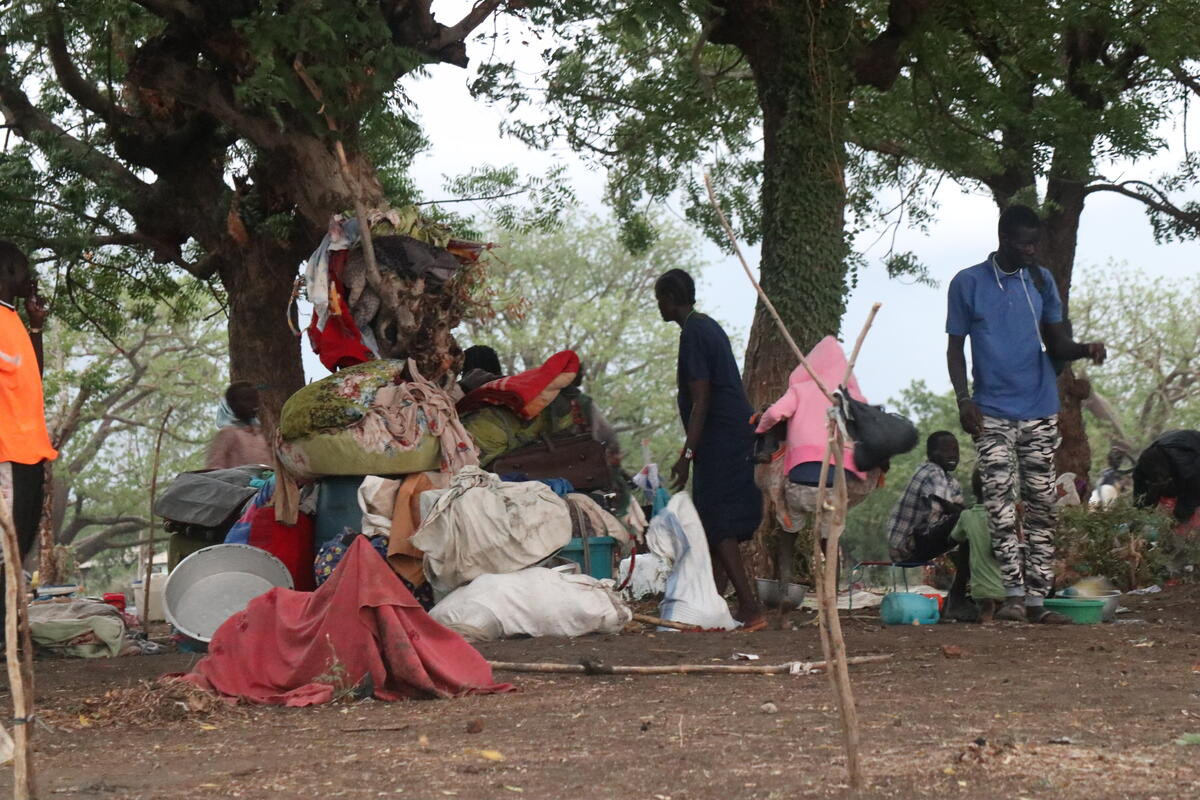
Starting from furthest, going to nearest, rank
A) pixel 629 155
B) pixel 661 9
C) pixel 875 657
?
1. pixel 629 155
2. pixel 661 9
3. pixel 875 657

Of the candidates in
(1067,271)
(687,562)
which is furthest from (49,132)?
(1067,271)

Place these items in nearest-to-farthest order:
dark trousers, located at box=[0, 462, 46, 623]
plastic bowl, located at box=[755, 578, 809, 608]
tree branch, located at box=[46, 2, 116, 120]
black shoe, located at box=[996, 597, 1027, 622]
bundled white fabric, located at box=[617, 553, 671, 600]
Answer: dark trousers, located at box=[0, 462, 46, 623]
black shoe, located at box=[996, 597, 1027, 622]
plastic bowl, located at box=[755, 578, 809, 608]
bundled white fabric, located at box=[617, 553, 671, 600]
tree branch, located at box=[46, 2, 116, 120]

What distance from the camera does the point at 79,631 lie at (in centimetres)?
837

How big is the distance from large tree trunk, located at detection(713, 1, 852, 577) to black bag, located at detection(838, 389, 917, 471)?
387 centimetres

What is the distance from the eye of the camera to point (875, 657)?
20.4 feet

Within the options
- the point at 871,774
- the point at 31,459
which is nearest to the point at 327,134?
the point at 31,459

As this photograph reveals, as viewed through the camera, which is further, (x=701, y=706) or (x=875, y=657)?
(x=875, y=657)

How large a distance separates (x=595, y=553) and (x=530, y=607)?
0.95 m

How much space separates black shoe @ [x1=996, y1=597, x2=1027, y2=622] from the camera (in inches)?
312

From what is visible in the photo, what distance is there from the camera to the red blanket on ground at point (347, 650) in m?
5.38

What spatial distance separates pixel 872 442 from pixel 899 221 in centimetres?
1018

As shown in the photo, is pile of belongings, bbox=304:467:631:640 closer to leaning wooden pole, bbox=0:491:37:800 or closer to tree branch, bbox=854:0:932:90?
leaning wooden pole, bbox=0:491:37:800

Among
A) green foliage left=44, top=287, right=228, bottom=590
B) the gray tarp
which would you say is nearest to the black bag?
the gray tarp

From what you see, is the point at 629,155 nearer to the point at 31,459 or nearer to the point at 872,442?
the point at 872,442
